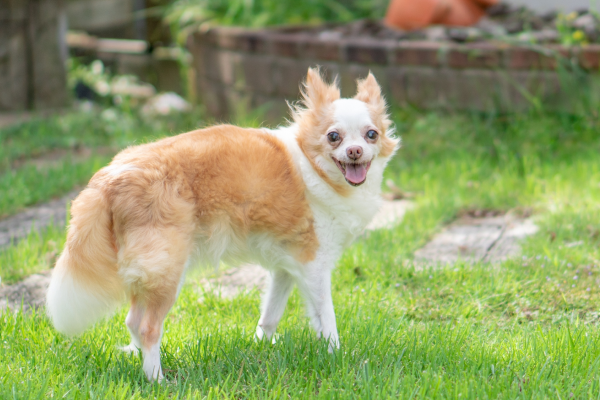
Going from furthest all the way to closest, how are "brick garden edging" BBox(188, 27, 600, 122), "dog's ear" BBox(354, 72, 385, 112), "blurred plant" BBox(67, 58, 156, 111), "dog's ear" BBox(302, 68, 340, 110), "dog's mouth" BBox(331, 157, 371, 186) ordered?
"blurred plant" BBox(67, 58, 156, 111) < "brick garden edging" BBox(188, 27, 600, 122) < "dog's ear" BBox(354, 72, 385, 112) < "dog's ear" BBox(302, 68, 340, 110) < "dog's mouth" BBox(331, 157, 371, 186)

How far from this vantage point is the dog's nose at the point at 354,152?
105 inches

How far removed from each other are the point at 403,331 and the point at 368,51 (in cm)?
361

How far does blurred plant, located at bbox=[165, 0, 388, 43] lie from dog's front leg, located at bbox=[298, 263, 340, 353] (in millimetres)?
5767

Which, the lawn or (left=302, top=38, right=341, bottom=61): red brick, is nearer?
the lawn

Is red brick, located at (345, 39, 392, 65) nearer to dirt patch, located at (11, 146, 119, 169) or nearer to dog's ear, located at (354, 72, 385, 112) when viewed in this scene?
dirt patch, located at (11, 146, 119, 169)

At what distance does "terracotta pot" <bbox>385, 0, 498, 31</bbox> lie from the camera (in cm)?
693

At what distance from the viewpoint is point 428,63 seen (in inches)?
226

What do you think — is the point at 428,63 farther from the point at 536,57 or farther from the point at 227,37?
the point at 227,37

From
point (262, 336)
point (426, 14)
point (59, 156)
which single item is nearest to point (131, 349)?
point (262, 336)

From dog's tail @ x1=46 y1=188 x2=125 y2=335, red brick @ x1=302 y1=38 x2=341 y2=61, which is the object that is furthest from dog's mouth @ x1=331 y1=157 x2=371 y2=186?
red brick @ x1=302 y1=38 x2=341 y2=61

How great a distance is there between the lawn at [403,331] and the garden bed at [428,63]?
989 mm

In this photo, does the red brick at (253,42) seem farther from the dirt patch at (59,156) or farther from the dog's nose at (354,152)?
the dog's nose at (354,152)

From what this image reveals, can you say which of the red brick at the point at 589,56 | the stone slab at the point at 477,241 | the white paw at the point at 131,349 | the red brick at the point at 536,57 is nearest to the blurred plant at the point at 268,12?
the red brick at the point at 536,57

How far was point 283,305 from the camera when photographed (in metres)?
2.99
